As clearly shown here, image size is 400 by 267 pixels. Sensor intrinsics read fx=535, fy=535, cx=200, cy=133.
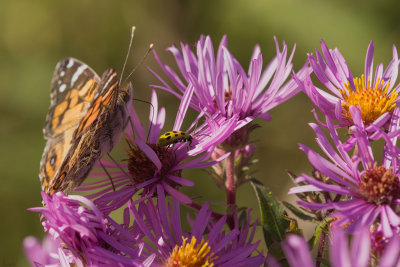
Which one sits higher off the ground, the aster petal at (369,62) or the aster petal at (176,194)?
the aster petal at (369,62)

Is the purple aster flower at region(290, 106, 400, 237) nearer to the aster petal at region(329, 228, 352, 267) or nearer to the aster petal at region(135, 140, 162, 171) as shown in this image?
the aster petal at region(329, 228, 352, 267)

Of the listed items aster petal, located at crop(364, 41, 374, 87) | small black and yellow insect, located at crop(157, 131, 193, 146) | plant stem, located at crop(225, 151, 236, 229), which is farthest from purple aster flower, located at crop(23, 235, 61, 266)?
aster petal, located at crop(364, 41, 374, 87)

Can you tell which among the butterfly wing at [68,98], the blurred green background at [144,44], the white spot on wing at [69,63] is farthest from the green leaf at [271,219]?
the blurred green background at [144,44]

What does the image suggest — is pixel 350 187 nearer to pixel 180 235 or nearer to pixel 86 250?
pixel 180 235

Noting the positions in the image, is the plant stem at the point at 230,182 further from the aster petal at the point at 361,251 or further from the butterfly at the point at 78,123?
the aster petal at the point at 361,251

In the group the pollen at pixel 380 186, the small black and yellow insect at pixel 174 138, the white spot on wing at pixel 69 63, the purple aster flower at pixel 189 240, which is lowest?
the purple aster flower at pixel 189 240

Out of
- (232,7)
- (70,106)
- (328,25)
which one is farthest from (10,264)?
(328,25)
